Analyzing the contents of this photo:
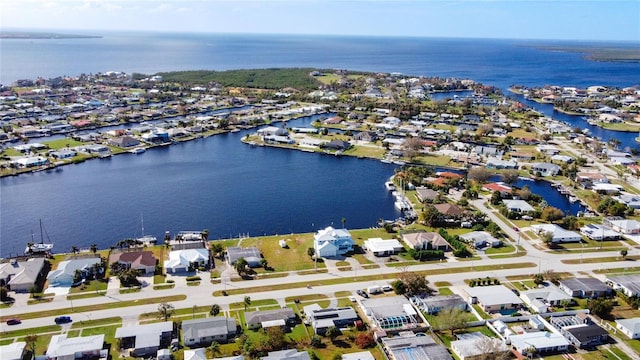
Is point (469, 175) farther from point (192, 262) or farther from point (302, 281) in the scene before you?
point (192, 262)

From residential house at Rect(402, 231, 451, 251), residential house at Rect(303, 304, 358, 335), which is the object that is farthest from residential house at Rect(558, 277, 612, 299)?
residential house at Rect(303, 304, 358, 335)

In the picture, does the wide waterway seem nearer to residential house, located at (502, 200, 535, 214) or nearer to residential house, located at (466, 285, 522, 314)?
residential house, located at (502, 200, 535, 214)

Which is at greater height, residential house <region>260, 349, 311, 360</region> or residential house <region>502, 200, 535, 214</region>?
residential house <region>502, 200, 535, 214</region>

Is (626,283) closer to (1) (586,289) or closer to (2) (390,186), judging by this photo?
(1) (586,289)

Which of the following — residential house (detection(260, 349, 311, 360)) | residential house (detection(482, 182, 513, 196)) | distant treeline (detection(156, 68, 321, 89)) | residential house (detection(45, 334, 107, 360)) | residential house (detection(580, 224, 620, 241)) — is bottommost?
residential house (detection(45, 334, 107, 360))

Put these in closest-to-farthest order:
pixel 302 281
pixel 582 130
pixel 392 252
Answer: pixel 302 281 < pixel 392 252 < pixel 582 130

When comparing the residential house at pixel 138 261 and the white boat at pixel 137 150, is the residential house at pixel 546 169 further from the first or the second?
the white boat at pixel 137 150

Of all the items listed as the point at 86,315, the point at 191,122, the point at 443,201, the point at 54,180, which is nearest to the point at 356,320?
the point at 86,315
